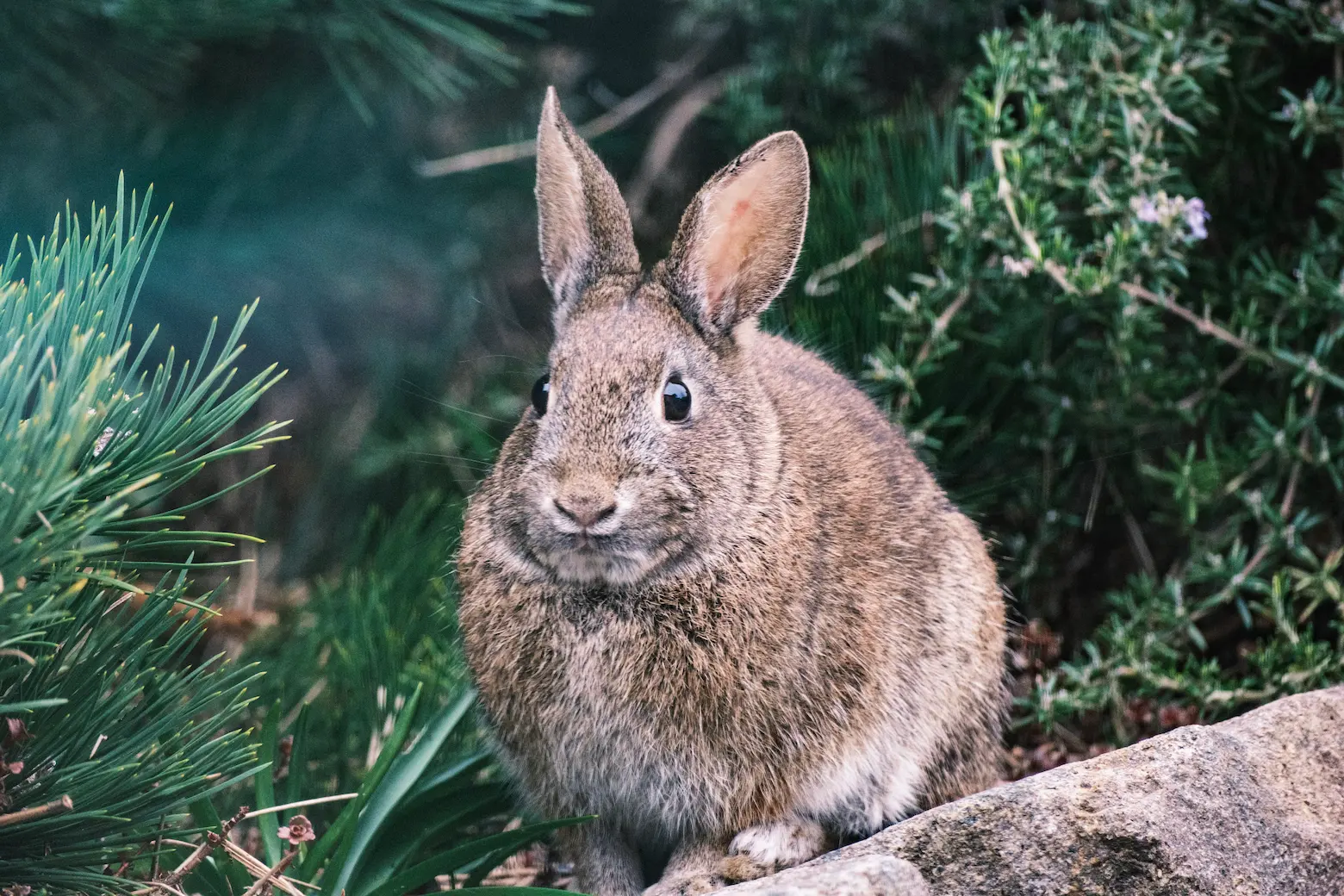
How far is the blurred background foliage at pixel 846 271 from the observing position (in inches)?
154

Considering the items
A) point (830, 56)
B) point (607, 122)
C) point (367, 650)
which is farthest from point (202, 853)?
point (830, 56)

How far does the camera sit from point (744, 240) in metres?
3.38

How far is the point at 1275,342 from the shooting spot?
13.4 feet

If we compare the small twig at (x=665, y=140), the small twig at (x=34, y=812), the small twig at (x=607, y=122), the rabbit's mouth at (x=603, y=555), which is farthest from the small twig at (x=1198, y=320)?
the small twig at (x=34, y=812)

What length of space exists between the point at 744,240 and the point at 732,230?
0.13 feet

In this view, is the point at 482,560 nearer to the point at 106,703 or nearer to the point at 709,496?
the point at 709,496

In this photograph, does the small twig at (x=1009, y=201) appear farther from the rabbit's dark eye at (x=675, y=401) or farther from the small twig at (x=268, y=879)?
the small twig at (x=268, y=879)

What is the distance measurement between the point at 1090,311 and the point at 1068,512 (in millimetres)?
762

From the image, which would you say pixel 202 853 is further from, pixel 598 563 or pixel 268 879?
pixel 598 563

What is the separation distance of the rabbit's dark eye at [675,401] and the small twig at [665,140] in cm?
240

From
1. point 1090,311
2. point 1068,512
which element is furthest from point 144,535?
point 1068,512

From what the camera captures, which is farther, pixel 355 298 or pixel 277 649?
pixel 355 298

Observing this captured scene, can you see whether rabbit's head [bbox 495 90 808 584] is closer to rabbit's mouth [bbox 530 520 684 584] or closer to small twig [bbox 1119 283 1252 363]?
rabbit's mouth [bbox 530 520 684 584]

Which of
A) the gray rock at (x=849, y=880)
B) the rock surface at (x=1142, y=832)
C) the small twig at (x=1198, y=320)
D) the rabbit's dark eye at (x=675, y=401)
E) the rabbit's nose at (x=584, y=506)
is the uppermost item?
the rabbit's dark eye at (x=675, y=401)
